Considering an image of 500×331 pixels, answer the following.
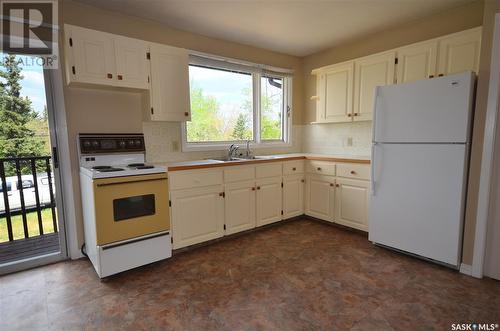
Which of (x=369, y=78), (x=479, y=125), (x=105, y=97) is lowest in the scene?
(x=479, y=125)

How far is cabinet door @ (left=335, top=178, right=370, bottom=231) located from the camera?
3010mm

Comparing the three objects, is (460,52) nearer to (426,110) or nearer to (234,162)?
(426,110)

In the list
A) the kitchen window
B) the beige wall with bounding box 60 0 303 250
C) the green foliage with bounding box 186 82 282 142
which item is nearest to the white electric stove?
the beige wall with bounding box 60 0 303 250

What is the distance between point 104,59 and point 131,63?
8.8 inches

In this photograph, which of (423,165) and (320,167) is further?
(320,167)

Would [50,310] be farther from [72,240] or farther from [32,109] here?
[32,109]

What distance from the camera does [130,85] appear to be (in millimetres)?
2486

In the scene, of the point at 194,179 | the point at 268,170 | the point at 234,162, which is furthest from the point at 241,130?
the point at 194,179

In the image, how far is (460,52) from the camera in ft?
8.29

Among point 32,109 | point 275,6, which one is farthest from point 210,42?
point 32,109

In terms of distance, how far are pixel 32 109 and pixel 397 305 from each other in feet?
10.9

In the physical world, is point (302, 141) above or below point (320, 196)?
above

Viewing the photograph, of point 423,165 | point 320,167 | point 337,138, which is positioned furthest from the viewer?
point 337,138

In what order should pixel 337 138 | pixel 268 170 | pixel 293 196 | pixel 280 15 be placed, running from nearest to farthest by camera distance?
pixel 280 15 → pixel 268 170 → pixel 293 196 → pixel 337 138
